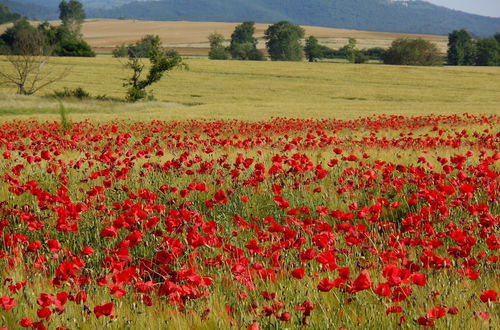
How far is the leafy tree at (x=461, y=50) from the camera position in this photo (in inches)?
3863

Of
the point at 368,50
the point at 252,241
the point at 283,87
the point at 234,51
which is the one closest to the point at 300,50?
the point at 234,51

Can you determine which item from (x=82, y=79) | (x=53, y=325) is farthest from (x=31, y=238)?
(x=82, y=79)

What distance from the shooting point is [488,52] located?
93562mm

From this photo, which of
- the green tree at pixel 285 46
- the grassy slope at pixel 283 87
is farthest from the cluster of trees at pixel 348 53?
the grassy slope at pixel 283 87

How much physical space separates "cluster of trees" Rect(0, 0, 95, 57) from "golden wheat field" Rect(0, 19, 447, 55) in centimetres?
882

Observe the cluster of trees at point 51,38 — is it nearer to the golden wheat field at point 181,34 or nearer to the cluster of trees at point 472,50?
the golden wheat field at point 181,34

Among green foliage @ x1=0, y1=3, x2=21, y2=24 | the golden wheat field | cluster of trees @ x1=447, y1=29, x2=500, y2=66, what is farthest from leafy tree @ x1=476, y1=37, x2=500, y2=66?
green foliage @ x1=0, y1=3, x2=21, y2=24

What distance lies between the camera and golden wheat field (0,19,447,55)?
13936 centimetres

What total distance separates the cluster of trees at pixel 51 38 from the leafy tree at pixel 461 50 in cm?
6406

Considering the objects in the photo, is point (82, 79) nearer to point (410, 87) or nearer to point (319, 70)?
point (319, 70)

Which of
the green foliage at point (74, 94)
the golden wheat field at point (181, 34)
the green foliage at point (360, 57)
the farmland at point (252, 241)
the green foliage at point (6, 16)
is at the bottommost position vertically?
the green foliage at point (74, 94)

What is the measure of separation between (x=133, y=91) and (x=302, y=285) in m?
35.8

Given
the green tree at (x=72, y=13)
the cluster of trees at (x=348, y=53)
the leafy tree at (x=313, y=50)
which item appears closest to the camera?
the cluster of trees at (x=348, y=53)

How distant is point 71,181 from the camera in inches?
235
